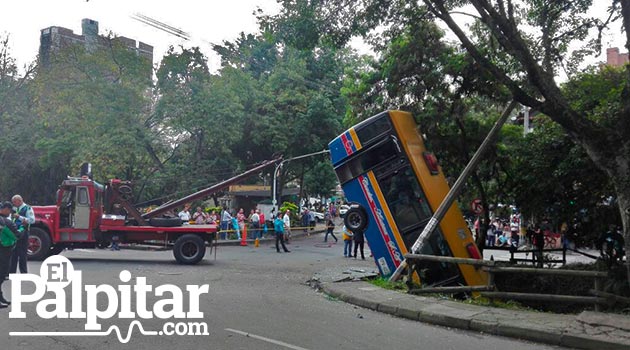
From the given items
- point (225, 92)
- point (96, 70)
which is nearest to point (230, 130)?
point (225, 92)

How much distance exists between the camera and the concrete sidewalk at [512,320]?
7.86 m

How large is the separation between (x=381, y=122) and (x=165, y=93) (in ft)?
57.6

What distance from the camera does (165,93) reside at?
27906 millimetres

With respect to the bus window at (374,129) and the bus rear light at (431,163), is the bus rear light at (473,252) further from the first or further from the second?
the bus window at (374,129)

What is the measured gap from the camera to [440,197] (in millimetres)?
12852

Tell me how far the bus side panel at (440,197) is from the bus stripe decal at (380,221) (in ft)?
3.91

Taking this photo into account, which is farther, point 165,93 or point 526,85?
point 165,93

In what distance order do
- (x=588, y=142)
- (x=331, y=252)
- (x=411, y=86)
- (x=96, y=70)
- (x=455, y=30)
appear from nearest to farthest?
(x=588, y=142)
(x=455, y=30)
(x=411, y=86)
(x=331, y=252)
(x=96, y=70)

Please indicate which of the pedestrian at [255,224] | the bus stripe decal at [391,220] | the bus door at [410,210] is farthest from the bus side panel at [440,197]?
the pedestrian at [255,224]

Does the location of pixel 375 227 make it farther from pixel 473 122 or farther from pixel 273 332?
pixel 273 332

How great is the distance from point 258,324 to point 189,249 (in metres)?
8.99

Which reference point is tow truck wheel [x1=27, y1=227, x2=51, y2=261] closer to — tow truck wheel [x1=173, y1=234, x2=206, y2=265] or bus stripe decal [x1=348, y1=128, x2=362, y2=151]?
tow truck wheel [x1=173, y1=234, x2=206, y2=265]

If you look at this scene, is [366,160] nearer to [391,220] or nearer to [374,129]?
[374,129]

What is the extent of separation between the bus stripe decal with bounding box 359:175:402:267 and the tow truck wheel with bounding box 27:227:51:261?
9.69 meters
